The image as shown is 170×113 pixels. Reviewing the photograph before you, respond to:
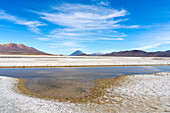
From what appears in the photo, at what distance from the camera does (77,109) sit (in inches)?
240

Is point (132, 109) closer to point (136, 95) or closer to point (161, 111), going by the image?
point (161, 111)

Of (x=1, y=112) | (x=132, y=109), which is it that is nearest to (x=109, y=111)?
(x=132, y=109)

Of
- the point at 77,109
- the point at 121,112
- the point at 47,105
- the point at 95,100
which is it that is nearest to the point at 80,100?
the point at 95,100

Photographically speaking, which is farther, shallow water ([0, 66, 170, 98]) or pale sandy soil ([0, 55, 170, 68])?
pale sandy soil ([0, 55, 170, 68])

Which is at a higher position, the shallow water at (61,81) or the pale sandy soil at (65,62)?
the pale sandy soil at (65,62)

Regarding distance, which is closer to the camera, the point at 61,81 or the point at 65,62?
the point at 61,81

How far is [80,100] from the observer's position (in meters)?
7.46

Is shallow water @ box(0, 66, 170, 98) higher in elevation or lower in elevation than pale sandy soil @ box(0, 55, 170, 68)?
lower

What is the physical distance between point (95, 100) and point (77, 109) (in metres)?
1.61

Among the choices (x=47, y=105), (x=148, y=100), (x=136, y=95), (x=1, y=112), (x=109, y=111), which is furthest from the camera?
(x=136, y=95)

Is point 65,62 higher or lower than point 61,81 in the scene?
higher

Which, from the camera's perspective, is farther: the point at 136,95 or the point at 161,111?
the point at 136,95

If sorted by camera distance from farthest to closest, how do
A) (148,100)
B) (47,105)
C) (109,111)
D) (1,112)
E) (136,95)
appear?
(136,95)
(148,100)
(47,105)
(109,111)
(1,112)

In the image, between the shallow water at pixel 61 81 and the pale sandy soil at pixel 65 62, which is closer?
the shallow water at pixel 61 81
